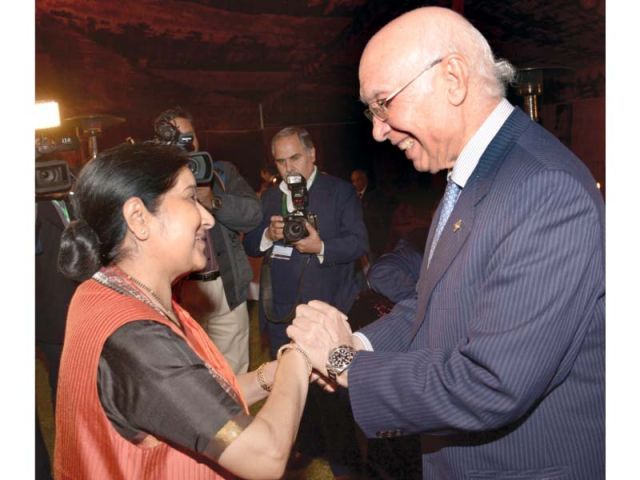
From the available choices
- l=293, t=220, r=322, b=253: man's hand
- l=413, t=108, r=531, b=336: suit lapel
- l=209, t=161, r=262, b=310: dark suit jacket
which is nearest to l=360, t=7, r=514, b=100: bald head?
l=413, t=108, r=531, b=336: suit lapel

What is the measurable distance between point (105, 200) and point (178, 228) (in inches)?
7.6

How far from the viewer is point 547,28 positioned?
654 centimetres

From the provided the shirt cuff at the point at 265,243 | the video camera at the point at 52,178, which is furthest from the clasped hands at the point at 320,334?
the shirt cuff at the point at 265,243

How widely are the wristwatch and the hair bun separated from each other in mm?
630

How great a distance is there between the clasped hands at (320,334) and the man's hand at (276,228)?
1.79 meters

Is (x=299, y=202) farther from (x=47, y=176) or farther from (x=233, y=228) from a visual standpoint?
(x=47, y=176)

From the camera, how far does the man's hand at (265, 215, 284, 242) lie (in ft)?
11.6

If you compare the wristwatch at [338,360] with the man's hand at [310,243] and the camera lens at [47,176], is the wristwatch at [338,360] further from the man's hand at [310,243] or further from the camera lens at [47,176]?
the man's hand at [310,243]

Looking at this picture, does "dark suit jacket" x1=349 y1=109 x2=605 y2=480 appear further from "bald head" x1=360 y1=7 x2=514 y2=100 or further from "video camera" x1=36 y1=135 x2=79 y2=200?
"video camera" x1=36 y1=135 x2=79 y2=200

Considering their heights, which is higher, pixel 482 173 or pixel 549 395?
pixel 482 173

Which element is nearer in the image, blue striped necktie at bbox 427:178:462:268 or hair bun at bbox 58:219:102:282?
hair bun at bbox 58:219:102:282

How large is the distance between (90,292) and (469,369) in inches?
34.4
